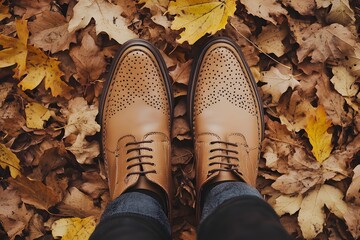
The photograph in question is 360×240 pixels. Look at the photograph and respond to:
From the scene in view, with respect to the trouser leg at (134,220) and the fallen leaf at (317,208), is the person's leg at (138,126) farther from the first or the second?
the fallen leaf at (317,208)

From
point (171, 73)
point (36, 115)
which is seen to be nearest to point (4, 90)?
point (36, 115)

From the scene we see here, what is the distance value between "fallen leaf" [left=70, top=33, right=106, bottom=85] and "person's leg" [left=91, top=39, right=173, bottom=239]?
0.06 meters

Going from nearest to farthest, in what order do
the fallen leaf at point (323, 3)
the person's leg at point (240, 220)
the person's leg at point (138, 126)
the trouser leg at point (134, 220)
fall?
the person's leg at point (240, 220) → the trouser leg at point (134, 220) → the person's leg at point (138, 126) → the fallen leaf at point (323, 3)

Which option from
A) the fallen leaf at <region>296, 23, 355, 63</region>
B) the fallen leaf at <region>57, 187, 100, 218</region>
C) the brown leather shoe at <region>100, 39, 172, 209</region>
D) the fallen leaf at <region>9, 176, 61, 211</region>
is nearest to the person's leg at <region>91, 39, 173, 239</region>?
the brown leather shoe at <region>100, 39, 172, 209</region>

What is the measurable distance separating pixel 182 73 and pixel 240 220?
2.36 ft

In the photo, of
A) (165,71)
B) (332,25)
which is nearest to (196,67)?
(165,71)

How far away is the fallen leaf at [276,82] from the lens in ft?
4.95

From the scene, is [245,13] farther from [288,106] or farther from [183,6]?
[288,106]

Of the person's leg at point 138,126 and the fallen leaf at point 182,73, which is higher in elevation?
the fallen leaf at point 182,73

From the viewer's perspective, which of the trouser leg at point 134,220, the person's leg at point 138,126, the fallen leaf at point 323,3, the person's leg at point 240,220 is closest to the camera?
the person's leg at point 240,220

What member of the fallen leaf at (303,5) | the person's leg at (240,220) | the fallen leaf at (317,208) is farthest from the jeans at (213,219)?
the fallen leaf at (303,5)

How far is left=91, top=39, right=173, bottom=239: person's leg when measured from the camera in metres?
1.40

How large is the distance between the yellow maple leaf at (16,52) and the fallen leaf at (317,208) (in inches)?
43.6

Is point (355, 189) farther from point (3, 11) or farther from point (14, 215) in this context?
point (3, 11)
